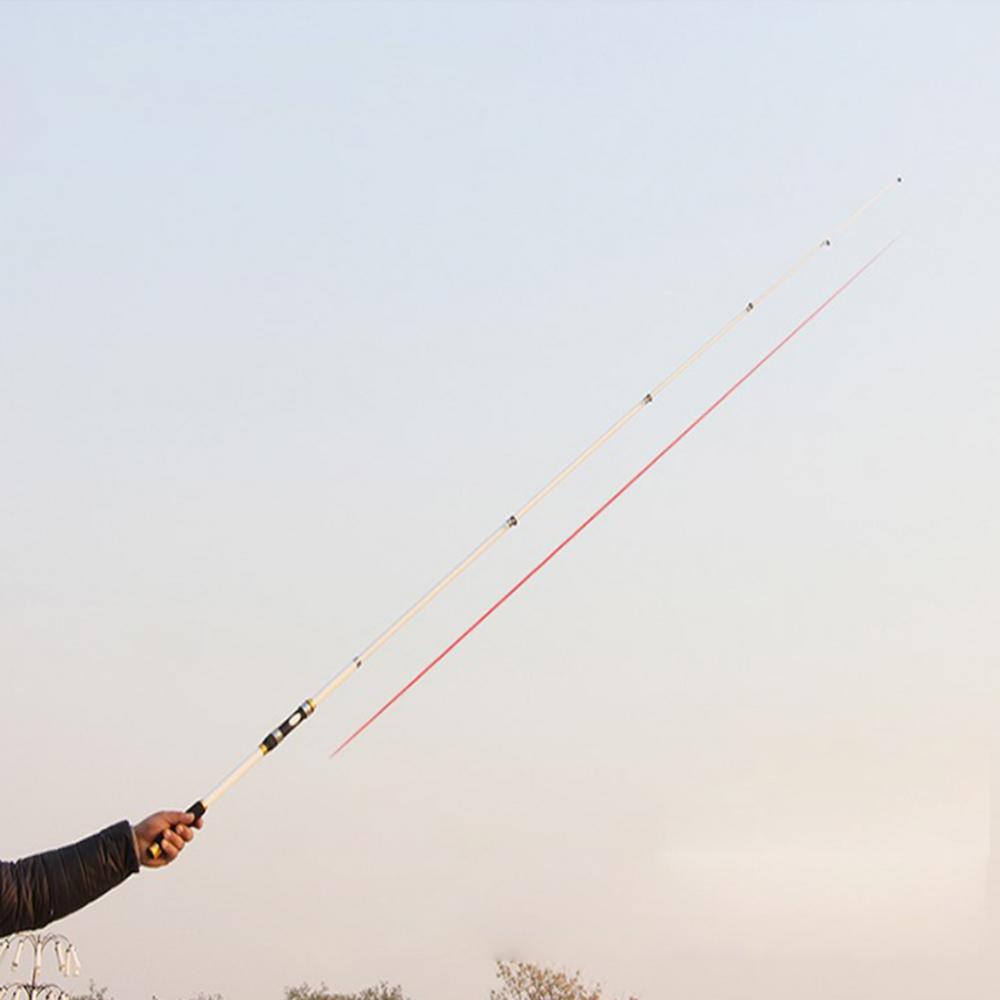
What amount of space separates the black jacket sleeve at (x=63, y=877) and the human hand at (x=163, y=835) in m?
0.04

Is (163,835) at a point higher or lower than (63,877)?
higher

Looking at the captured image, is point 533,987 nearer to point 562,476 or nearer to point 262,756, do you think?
point 562,476

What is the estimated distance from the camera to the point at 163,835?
577 centimetres

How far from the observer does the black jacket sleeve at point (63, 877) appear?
17.7ft

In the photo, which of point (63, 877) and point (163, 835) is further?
point (163, 835)

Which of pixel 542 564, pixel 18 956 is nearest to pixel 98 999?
pixel 18 956

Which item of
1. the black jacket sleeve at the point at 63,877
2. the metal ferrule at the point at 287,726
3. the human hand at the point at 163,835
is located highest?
the metal ferrule at the point at 287,726

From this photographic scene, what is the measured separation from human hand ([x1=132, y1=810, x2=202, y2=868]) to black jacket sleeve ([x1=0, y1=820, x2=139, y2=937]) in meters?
0.04

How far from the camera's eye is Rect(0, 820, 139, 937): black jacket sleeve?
541 cm

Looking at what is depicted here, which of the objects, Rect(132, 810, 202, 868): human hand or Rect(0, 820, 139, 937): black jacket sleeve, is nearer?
Rect(0, 820, 139, 937): black jacket sleeve

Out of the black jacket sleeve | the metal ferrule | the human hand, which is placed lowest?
A: the black jacket sleeve

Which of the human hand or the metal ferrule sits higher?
the metal ferrule

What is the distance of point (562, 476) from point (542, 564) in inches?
52.7

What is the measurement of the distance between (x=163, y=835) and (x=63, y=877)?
1.23ft
